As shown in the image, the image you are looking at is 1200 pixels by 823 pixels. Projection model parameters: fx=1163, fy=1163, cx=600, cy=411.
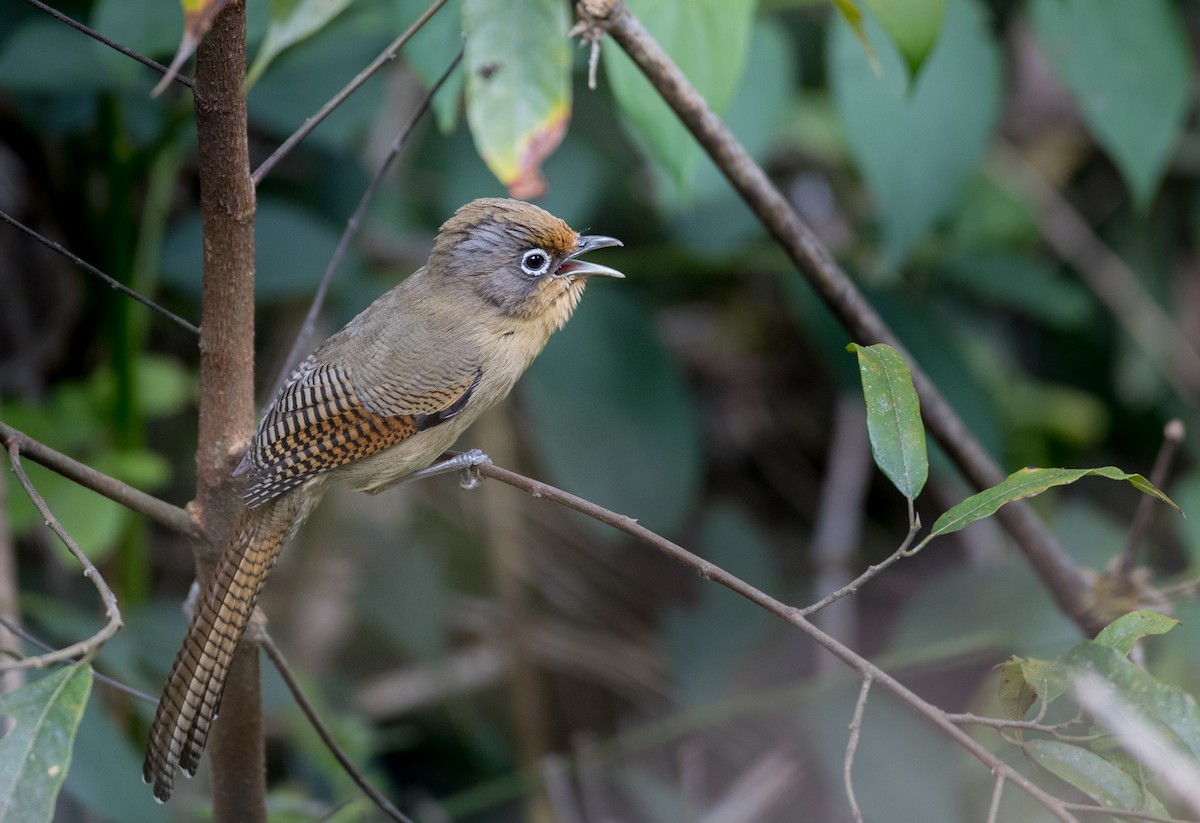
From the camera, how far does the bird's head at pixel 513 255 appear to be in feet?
7.26

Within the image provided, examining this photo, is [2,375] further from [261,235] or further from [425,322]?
[425,322]

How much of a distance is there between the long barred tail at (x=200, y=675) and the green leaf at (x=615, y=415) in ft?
5.11

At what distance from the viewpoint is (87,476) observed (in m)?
1.59

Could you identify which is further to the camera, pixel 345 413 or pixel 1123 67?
pixel 1123 67

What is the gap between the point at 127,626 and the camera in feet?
9.21

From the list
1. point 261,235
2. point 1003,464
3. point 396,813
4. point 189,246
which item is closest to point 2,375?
point 189,246

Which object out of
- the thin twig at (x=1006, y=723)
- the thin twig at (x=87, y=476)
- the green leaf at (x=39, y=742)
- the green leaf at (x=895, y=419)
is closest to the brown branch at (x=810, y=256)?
the green leaf at (x=895, y=419)

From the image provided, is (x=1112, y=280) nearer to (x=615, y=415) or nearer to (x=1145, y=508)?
(x=615, y=415)

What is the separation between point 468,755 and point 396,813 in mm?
2198

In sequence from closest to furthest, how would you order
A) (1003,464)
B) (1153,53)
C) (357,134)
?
1. (1153,53)
2. (357,134)
3. (1003,464)

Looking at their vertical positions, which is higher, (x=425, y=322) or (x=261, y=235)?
(x=261, y=235)

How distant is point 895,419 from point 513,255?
1001mm

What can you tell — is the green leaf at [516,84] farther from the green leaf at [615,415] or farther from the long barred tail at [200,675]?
the green leaf at [615,415]

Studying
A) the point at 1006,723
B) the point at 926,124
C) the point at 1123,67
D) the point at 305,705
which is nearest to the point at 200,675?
the point at 305,705
